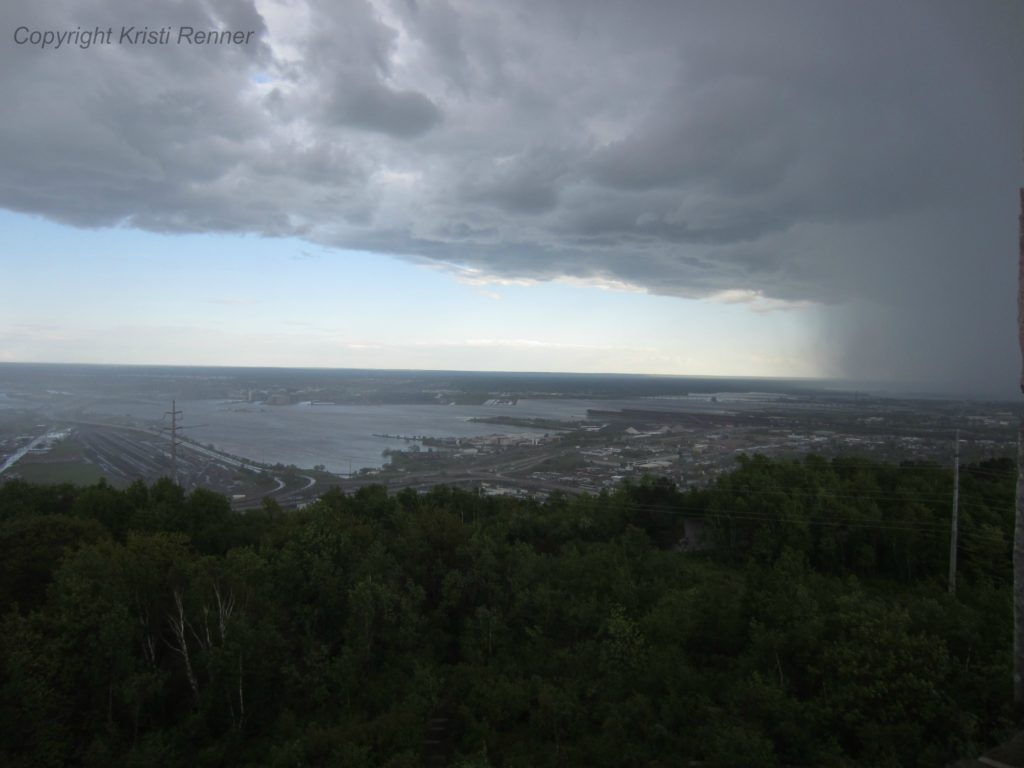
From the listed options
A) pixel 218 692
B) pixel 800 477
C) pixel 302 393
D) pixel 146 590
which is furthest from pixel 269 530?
pixel 302 393

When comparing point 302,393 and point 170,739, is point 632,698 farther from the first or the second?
point 302,393

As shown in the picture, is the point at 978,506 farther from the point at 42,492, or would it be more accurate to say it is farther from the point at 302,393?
the point at 302,393

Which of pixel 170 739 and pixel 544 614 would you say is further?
pixel 544 614

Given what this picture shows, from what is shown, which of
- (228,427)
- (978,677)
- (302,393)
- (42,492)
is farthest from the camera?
(302,393)

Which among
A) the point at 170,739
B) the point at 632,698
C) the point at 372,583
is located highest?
the point at 372,583

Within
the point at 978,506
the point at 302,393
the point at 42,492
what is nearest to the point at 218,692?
the point at 42,492

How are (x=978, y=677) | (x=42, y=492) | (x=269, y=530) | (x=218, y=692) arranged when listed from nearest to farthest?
(x=978, y=677), (x=218, y=692), (x=269, y=530), (x=42, y=492)

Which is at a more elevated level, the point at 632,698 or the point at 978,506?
the point at 978,506
